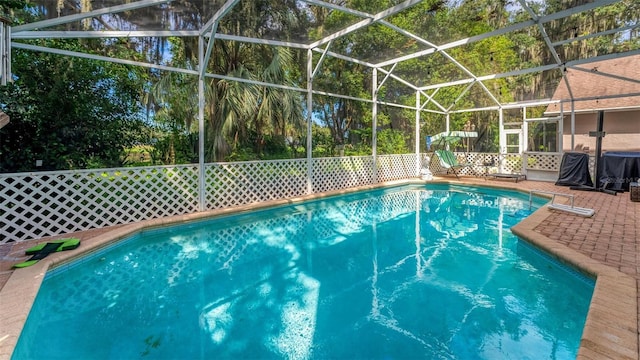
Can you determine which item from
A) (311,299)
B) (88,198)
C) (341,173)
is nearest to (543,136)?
(341,173)

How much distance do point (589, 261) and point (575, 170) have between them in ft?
23.6

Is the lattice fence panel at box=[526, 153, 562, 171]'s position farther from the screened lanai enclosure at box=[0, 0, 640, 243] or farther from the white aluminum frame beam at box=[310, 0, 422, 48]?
the white aluminum frame beam at box=[310, 0, 422, 48]

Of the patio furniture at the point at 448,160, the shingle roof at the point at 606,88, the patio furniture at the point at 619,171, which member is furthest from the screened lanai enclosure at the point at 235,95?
the patio furniture at the point at 619,171

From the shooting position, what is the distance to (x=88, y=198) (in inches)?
198

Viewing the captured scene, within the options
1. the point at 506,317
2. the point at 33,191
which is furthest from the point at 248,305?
the point at 33,191

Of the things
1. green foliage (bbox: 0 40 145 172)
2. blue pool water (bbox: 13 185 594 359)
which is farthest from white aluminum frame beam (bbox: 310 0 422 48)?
green foliage (bbox: 0 40 145 172)

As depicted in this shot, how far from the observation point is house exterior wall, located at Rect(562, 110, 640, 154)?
1197 cm

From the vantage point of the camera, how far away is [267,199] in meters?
7.59

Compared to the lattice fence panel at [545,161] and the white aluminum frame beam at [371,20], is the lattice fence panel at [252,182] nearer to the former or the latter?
the white aluminum frame beam at [371,20]

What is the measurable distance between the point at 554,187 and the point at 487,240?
5.54m

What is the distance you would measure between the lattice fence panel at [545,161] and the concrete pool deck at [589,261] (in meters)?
3.83

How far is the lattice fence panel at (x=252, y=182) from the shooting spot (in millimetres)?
6609

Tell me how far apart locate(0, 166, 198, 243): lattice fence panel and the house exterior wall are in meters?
14.1

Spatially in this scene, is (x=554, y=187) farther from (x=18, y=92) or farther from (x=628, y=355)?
(x=18, y=92)
